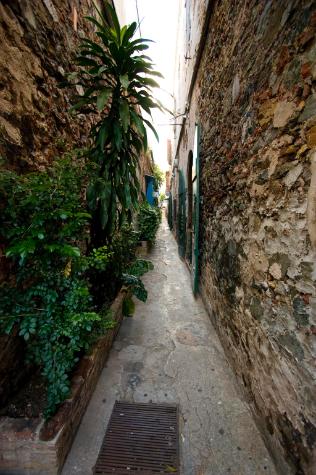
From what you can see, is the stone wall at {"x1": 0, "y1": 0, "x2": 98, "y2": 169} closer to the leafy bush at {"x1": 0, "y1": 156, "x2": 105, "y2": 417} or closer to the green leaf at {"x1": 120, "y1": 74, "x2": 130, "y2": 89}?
the leafy bush at {"x1": 0, "y1": 156, "x2": 105, "y2": 417}

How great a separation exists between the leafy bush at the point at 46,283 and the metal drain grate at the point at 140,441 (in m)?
0.50

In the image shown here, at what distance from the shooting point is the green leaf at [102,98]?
6.16 feet

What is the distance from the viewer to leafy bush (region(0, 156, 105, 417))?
3.87 feet

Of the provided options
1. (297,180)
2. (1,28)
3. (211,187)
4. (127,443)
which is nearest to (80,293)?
(127,443)

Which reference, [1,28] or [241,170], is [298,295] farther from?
[1,28]

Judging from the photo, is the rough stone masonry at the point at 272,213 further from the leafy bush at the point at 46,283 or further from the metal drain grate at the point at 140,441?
the leafy bush at the point at 46,283

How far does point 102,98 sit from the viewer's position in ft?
6.34

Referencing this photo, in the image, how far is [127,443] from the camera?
1.43m

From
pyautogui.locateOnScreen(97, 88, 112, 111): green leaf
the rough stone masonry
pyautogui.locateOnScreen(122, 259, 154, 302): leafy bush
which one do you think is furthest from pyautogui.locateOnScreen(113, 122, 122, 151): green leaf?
pyautogui.locateOnScreen(122, 259, 154, 302): leafy bush

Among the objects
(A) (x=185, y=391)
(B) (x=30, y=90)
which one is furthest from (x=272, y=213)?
(B) (x=30, y=90)

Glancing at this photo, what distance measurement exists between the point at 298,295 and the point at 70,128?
98.9 inches

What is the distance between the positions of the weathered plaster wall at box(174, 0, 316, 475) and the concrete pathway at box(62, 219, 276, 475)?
0.54ft

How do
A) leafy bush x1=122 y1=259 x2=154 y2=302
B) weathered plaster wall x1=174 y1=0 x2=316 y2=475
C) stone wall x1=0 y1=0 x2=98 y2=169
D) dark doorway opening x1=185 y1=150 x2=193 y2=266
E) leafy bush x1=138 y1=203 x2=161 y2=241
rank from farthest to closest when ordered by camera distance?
1. leafy bush x1=138 y1=203 x2=161 y2=241
2. dark doorway opening x1=185 y1=150 x2=193 y2=266
3. leafy bush x1=122 y1=259 x2=154 y2=302
4. stone wall x1=0 y1=0 x2=98 y2=169
5. weathered plaster wall x1=174 y1=0 x2=316 y2=475

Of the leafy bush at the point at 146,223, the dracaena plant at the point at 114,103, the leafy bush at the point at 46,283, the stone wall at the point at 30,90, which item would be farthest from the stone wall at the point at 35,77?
the leafy bush at the point at 146,223
